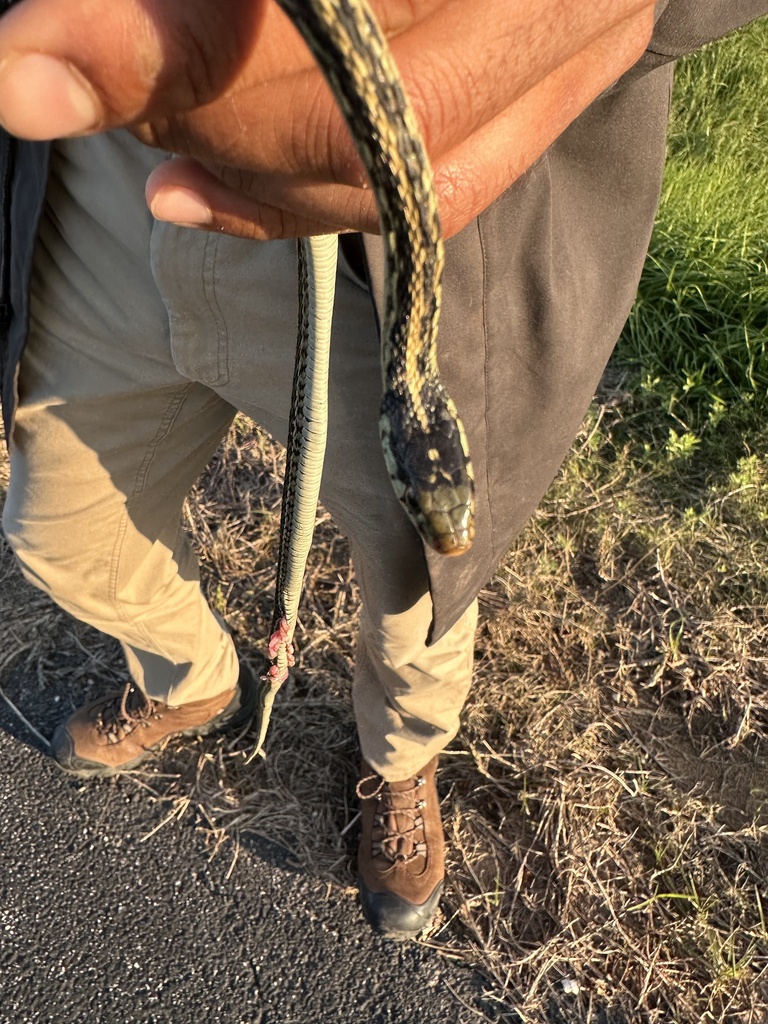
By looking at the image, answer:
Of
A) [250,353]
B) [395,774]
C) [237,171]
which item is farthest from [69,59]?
[395,774]

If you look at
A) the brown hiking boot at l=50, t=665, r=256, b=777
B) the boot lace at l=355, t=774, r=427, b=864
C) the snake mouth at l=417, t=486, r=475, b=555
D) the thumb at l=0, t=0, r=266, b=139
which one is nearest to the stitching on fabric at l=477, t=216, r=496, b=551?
A: the snake mouth at l=417, t=486, r=475, b=555

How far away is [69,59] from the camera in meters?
0.99

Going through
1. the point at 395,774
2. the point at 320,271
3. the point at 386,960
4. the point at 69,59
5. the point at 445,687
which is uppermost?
the point at 69,59

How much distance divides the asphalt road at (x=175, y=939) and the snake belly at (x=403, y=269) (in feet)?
4.44

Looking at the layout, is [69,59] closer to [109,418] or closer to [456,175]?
[456,175]

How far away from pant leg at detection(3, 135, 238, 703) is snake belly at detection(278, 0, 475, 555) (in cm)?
59

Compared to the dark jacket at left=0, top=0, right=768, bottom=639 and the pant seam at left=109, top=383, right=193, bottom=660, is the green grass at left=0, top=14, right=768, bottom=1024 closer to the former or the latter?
the pant seam at left=109, top=383, right=193, bottom=660

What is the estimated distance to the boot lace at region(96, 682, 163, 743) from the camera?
2787mm

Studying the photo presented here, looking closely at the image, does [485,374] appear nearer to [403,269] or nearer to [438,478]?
[438,478]

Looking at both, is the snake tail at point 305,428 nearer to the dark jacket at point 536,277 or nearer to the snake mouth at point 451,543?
the dark jacket at point 536,277

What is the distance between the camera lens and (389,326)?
1.46 metres

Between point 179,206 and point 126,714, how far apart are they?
192 centimetres

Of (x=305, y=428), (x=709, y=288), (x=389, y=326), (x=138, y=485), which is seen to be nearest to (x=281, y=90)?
(x=389, y=326)

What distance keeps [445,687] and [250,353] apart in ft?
3.36
